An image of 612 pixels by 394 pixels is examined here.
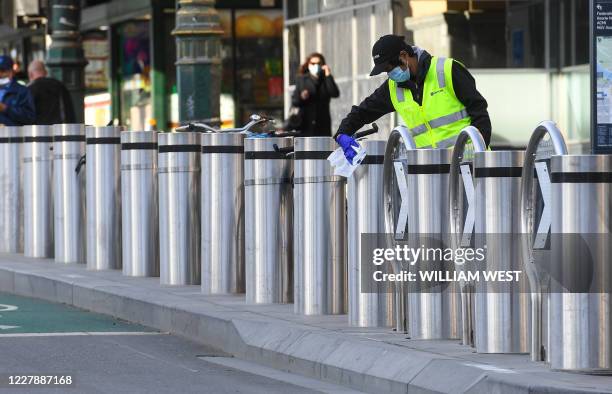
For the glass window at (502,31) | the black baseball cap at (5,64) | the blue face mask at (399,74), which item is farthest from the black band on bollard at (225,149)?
the glass window at (502,31)

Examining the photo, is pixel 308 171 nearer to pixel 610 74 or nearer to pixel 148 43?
pixel 610 74

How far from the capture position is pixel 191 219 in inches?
495

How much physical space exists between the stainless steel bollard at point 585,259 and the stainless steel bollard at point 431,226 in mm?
1331

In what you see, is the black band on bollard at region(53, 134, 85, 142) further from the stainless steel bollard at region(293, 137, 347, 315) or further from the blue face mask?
the blue face mask

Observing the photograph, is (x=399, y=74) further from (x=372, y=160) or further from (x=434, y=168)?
(x=434, y=168)

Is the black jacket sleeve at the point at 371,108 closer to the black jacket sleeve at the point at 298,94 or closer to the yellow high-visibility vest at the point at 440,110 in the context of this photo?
the yellow high-visibility vest at the point at 440,110

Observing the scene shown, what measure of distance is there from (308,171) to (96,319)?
87.3 inches

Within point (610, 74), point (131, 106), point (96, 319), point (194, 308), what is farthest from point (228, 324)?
point (131, 106)

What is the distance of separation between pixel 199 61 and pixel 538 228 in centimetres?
730

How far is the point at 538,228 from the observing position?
8.41 m

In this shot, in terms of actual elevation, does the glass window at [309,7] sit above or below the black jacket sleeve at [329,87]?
above

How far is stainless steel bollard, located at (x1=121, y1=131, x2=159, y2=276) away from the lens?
1323 centimetres

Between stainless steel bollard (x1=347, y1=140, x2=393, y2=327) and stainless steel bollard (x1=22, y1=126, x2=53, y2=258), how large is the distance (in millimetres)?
5940

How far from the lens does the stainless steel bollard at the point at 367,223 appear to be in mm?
9922
